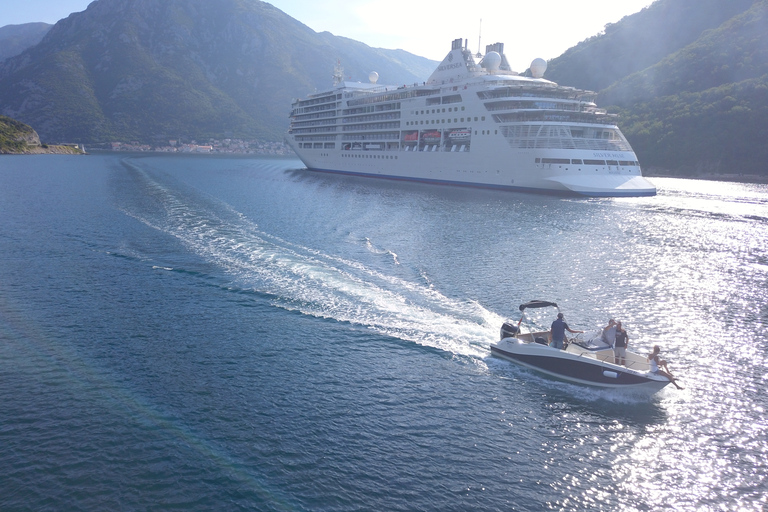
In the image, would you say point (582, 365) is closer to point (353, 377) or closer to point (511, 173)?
point (353, 377)

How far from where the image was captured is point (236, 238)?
35406 millimetres

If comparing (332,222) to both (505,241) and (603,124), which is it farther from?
(603,124)

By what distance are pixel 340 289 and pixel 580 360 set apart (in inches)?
486

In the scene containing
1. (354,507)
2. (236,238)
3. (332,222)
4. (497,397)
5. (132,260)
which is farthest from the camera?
(332,222)

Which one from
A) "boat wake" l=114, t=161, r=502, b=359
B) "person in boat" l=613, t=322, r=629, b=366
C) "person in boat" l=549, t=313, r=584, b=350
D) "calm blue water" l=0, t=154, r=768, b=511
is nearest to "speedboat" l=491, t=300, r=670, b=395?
"person in boat" l=613, t=322, r=629, b=366

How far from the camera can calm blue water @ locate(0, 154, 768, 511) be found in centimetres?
1155

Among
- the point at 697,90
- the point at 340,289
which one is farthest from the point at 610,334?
the point at 697,90

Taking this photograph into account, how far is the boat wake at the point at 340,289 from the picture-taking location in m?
20.5

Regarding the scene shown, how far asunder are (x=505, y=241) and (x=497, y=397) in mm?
23318

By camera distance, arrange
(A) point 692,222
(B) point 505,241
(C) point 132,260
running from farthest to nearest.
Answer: (A) point 692,222 < (B) point 505,241 < (C) point 132,260

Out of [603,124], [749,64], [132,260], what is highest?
[749,64]

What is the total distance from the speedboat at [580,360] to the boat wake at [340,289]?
1264mm

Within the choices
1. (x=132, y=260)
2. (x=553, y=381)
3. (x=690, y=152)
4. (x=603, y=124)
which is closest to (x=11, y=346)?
(x=132, y=260)

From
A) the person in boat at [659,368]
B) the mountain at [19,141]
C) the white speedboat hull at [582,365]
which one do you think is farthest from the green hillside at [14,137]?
the person in boat at [659,368]
